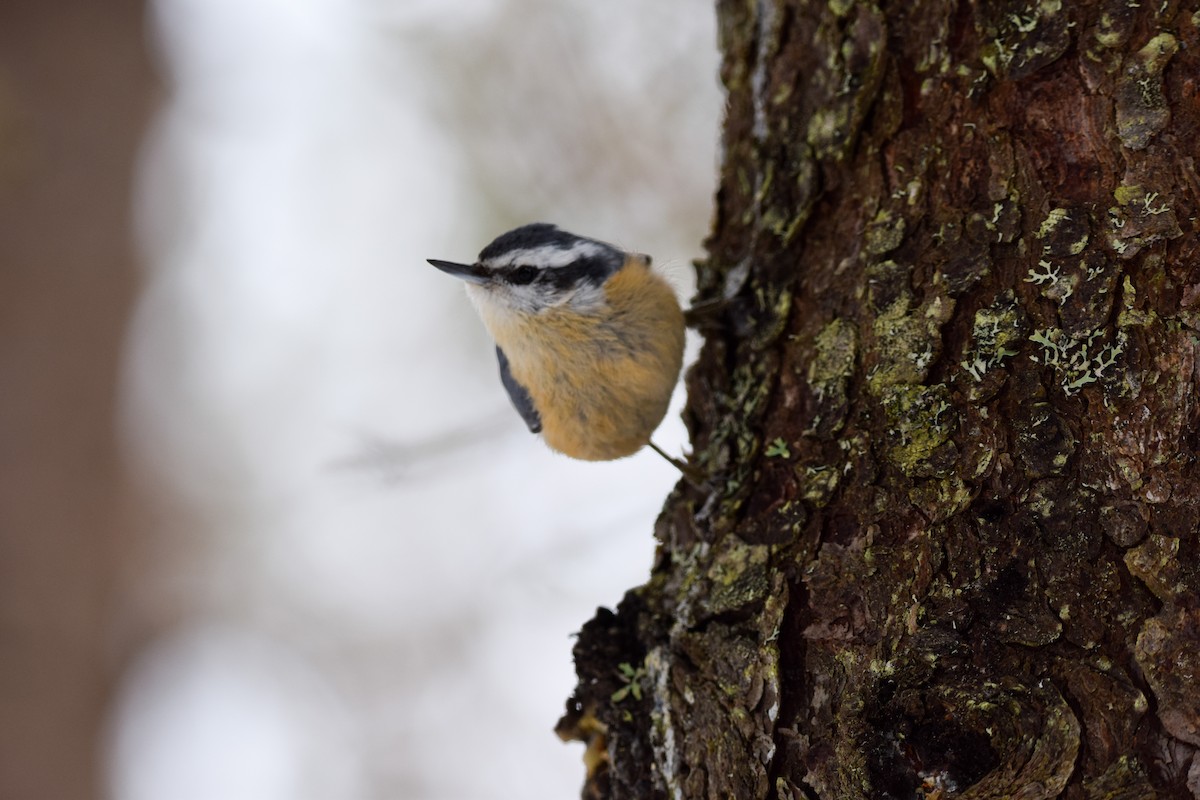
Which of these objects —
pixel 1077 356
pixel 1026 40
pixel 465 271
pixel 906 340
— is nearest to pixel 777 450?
pixel 906 340

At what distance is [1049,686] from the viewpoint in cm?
145

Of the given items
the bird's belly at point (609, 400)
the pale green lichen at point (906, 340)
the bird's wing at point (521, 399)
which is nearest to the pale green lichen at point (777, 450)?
the pale green lichen at point (906, 340)

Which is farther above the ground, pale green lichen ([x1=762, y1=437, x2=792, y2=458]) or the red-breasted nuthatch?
the red-breasted nuthatch

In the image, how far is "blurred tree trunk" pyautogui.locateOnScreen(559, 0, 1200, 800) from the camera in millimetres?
1458

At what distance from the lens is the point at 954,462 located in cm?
168

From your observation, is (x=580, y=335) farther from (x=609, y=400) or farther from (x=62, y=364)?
(x=62, y=364)

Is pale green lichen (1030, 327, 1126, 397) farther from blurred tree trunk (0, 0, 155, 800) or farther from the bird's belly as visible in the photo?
blurred tree trunk (0, 0, 155, 800)

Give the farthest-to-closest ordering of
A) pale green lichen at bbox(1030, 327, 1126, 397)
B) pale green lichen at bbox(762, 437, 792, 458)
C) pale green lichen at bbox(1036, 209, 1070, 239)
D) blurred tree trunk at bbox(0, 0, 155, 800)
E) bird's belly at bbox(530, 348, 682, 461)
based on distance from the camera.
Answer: blurred tree trunk at bbox(0, 0, 155, 800) < bird's belly at bbox(530, 348, 682, 461) < pale green lichen at bbox(762, 437, 792, 458) < pale green lichen at bbox(1036, 209, 1070, 239) < pale green lichen at bbox(1030, 327, 1126, 397)

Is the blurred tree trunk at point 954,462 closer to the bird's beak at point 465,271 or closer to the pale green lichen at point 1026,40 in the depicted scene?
the pale green lichen at point 1026,40

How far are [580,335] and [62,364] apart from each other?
280cm

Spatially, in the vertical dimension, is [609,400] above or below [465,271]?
below

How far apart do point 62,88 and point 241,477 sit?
221 cm

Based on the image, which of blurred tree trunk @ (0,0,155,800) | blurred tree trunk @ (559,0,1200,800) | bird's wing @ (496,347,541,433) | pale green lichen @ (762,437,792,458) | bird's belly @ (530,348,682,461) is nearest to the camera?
blurred tree trunk @ (559,0,1200,800)

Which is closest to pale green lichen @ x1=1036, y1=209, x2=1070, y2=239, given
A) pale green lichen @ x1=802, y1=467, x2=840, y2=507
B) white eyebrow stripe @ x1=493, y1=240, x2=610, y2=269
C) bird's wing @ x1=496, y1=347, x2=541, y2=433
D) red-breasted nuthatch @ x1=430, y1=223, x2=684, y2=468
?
pale green lichen @ x1=802, y1=467, x2=840, y2=507
